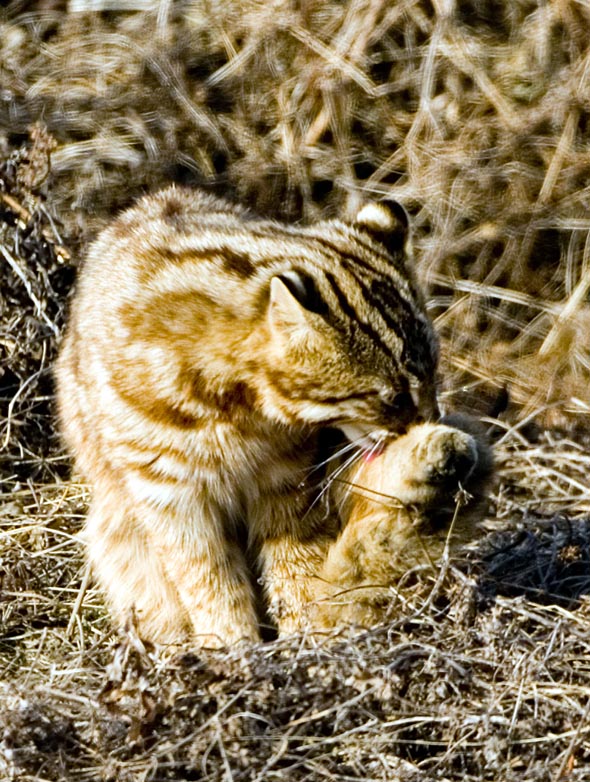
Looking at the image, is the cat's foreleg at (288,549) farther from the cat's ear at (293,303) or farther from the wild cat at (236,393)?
the cat's ear at (293,303)

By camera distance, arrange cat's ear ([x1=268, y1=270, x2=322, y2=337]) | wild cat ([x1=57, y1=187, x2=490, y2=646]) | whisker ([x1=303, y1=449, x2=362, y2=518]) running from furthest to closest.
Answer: whisker ([x1=303, y1=449, x2=362, y2=518]) → wild cat ([x1=57, y1=187, x2=490, y2=646]) → cat's ear ([x1=268, y1=270, x2=322, y2=337])

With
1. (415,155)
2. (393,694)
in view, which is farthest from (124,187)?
(393,694)

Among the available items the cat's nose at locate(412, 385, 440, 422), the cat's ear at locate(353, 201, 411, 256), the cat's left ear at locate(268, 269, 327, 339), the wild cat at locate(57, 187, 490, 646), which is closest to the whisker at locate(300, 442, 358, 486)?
the wild cat at locate(57, 187, 490, 646)

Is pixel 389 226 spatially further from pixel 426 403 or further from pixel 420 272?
pixel 420 272

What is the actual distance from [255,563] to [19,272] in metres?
2.01

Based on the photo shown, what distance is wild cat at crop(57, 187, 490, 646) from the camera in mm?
4316

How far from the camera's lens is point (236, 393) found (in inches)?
175

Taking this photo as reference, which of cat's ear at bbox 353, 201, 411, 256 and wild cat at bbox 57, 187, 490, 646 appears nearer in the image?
wild cat at bbox 57, 187, 490, 646

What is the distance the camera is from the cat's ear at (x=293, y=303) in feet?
13.7

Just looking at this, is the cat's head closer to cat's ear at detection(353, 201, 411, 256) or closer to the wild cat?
the wild cat

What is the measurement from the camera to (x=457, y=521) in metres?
4.26

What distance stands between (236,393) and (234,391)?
0.01 m

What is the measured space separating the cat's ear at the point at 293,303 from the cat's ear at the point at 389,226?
53 cm

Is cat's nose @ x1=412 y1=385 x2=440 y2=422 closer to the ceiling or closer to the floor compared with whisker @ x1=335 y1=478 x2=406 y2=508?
closer to the ceiling
